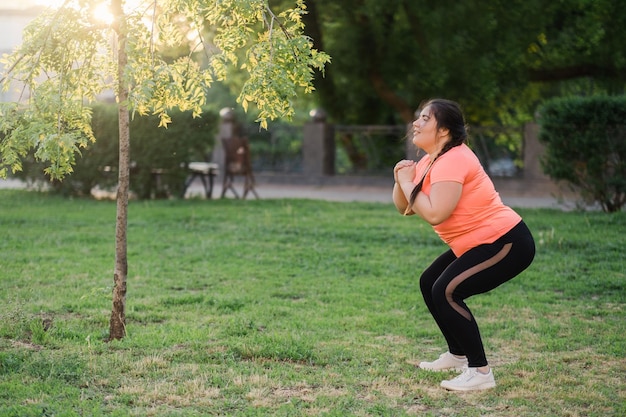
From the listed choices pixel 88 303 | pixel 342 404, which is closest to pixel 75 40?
pixel 88 303

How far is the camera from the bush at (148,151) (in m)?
16.9

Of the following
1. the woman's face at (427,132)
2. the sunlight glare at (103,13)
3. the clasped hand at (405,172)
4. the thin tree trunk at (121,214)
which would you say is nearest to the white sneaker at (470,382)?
the clasped hand at (405,172)

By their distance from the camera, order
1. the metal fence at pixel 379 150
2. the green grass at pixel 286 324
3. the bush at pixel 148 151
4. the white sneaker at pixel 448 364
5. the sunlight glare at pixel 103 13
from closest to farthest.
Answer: the green grass at pixel 286 324 → the white sneaker at pixel 448 364 → the sunlight glare at pixel 103 13 → the bush at pixel 148 151 → the metal fence at pixel 379 150

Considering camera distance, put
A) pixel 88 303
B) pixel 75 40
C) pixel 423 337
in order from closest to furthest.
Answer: pixel 75 40 → pixel 423 337 → pixel 88 303

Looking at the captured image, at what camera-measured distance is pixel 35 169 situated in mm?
17703

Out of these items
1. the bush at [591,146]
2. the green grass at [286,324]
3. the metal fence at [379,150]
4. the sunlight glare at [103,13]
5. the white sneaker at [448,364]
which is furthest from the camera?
the metal fence at [379,150]

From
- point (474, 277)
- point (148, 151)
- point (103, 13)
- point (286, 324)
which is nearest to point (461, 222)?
point (474, 277)

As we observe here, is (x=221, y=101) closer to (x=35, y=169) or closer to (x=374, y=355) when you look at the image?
(x=35, y=169)

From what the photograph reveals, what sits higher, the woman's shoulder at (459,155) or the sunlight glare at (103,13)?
the sunlight glare at (103,13)

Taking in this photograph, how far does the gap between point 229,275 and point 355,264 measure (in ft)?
5.27

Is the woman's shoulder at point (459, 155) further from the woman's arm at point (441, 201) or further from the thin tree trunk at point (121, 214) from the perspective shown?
the thin tree trunk at point (121, 214)

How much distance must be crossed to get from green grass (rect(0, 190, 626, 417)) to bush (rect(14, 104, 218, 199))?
4.19 metres

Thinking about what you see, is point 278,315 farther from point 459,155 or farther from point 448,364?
point 459,155

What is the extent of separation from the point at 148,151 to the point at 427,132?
12282 millimetres
